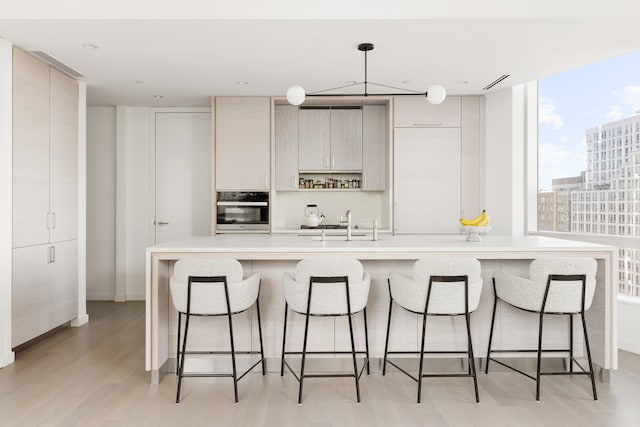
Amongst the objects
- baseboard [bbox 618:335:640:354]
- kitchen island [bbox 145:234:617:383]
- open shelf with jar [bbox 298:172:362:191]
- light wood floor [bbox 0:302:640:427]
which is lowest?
light wood floor [bbox 0:302:640:427]

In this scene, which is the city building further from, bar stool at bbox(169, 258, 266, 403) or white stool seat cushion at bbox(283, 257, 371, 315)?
bar stool at bbox(169, 258, 266, 403)

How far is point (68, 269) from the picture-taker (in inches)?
160

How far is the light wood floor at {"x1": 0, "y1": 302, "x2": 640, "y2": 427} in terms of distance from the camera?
239 cm

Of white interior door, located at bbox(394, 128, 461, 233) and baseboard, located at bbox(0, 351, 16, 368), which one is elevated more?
white interior door, located at bbox(394, 128, 461, 233)

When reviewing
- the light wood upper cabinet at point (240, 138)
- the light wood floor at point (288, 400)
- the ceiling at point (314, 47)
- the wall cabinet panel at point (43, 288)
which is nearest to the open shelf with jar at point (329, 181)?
the light wood upper cabinet at point (240, 138)

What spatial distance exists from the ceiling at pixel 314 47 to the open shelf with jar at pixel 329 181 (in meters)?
1.22

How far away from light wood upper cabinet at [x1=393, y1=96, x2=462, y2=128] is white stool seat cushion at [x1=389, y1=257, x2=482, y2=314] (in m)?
2.70

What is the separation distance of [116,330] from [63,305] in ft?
1.73

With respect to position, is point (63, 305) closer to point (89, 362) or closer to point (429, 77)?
point (89, 362)

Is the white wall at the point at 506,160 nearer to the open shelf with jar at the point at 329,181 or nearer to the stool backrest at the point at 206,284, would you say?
the open shelf with jar at the point at 329,181

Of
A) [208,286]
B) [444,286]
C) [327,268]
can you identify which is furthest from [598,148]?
[208,286]

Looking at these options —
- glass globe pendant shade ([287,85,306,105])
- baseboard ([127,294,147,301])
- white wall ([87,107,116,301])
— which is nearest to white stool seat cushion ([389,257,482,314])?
glass globe pendant shade ([287,85,306,105])

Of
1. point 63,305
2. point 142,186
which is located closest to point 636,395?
point 63,305

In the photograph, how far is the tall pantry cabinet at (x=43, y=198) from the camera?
3.38 meters
